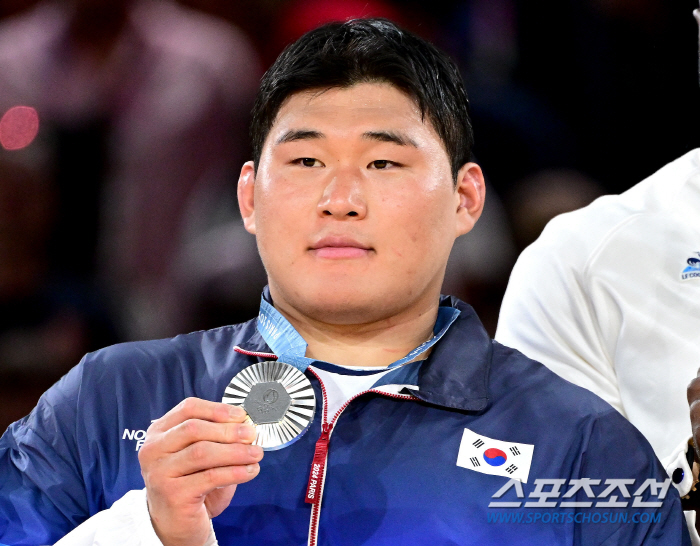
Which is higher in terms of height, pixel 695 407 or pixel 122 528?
pixel 695 407

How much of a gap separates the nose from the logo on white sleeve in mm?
942

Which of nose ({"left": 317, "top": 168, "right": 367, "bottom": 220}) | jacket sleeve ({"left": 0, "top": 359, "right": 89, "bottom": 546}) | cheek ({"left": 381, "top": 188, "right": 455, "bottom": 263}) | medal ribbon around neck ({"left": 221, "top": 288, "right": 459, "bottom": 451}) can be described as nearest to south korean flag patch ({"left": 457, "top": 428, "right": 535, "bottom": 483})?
medal ribbon around neck ({"left": 221, "top": 288, "right": 459, "bottom": 451})

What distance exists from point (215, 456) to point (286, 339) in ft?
1.74

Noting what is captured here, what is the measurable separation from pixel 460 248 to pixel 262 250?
1322 mm

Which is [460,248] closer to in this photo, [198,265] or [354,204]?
[198,265]

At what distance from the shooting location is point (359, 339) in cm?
186

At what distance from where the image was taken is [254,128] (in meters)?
1.97

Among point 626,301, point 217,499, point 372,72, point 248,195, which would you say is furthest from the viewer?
point 626,301

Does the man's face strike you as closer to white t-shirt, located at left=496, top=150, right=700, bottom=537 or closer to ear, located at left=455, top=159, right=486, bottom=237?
ear, located at left=455, top=159, right=486, bottom=237

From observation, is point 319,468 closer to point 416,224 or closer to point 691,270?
point 416,224

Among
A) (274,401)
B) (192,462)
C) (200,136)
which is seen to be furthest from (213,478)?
(200,136)

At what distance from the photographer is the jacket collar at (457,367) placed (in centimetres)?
172

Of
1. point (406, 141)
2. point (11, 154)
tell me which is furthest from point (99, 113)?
point (406, 141)

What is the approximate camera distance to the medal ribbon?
173 centimetres
